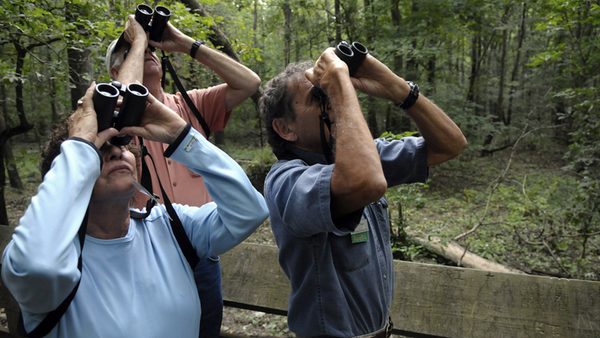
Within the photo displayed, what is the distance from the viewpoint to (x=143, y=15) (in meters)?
2.16

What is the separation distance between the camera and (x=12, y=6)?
3.46 meters

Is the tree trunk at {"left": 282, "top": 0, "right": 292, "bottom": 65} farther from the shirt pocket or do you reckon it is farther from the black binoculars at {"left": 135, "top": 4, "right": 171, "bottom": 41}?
the shirt pocket

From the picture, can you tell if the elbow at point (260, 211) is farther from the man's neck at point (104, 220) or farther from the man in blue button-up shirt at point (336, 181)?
the man's neck at point (104, 220)

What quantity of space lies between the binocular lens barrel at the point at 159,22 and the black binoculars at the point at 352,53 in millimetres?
1013

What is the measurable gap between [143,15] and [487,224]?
13.1 feet

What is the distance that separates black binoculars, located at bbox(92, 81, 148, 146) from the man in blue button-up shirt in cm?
→ 49

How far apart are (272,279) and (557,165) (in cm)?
1320

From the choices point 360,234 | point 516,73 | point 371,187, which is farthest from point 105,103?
point 516,73

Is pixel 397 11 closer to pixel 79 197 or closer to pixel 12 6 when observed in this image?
pixel 12 6

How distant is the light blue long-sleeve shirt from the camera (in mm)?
1126

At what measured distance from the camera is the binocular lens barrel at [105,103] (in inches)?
51.6

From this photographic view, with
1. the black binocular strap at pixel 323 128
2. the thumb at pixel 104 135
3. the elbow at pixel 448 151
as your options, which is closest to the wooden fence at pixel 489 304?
the elbow at pixel 448 151

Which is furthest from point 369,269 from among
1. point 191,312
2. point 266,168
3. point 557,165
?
point 557,165

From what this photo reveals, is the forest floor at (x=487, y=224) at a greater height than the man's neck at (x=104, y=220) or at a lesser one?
lesser
